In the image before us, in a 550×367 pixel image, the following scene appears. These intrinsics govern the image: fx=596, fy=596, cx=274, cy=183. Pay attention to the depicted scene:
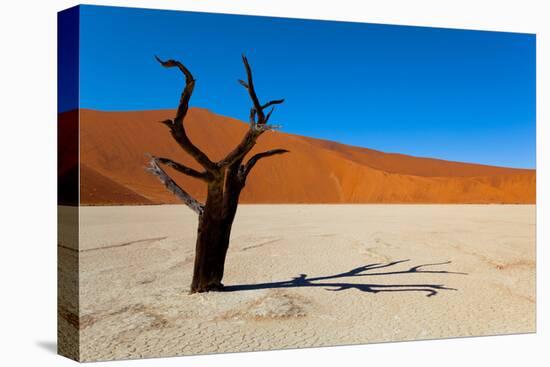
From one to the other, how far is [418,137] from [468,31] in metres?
2.00

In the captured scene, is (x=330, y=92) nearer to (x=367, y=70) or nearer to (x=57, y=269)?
(x=367, y=70)

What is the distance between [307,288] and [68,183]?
3.51m

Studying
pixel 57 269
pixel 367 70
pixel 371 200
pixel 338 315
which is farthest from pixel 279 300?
pixel 371 200

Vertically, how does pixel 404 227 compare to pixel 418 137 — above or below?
below

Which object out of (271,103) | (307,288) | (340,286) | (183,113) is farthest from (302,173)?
(183,113)

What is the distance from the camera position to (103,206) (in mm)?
8734

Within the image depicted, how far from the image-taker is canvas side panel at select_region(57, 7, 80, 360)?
6281mm

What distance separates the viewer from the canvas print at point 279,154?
21.6 feet

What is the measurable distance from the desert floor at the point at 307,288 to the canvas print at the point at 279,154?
0.03 meters

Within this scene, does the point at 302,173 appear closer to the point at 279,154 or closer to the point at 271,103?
the point at 279,154

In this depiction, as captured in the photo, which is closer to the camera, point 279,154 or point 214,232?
point 214,232

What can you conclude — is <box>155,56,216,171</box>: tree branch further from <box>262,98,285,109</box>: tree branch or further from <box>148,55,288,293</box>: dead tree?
<box>262,98,285,109</box>: tree branch

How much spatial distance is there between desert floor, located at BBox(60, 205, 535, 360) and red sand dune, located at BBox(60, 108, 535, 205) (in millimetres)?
725

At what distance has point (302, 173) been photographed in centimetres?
1473
